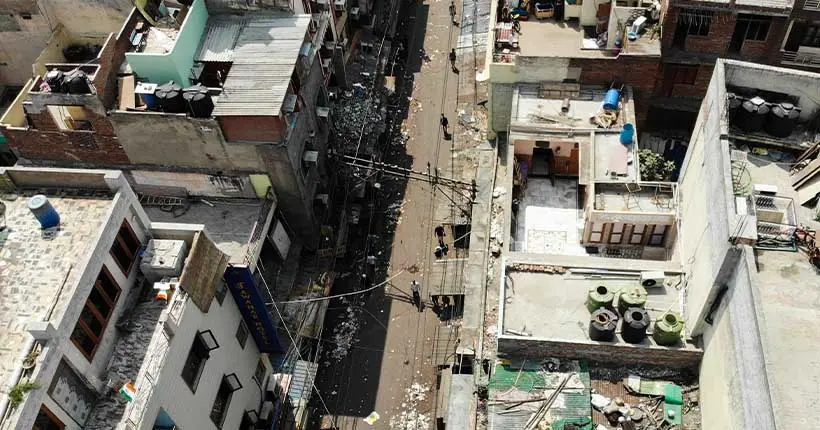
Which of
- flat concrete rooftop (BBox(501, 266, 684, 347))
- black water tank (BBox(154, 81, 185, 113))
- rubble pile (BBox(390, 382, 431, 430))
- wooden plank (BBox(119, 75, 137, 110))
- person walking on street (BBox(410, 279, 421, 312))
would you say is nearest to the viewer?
flat concrete rooftop (BBox(501, 266, 684, 347))

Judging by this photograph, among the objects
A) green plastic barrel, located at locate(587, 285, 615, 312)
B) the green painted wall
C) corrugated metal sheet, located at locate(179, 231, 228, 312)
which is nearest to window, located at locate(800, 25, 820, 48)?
green plastic barrel, located at locate(587, 285, 615, 312)

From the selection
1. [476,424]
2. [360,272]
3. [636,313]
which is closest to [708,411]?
[636,313]

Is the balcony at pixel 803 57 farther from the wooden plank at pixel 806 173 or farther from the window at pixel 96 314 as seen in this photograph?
the window at pixel 96 314

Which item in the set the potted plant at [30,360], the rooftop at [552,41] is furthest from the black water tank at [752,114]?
the potted plant at [30,360]

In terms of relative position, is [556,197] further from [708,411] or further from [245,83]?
[245,83]

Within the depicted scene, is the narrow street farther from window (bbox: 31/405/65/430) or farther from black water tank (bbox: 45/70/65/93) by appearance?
black water tank (bbox: 45/70/65/93)

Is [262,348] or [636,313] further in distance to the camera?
[262,348]

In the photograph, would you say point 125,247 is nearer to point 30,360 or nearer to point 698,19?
point 30,360

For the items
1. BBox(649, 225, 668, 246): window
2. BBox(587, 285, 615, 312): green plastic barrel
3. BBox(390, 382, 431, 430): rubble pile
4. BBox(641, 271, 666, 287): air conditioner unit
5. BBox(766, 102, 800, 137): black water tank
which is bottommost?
BBox(390, 382, 431, 430): rubble pile
